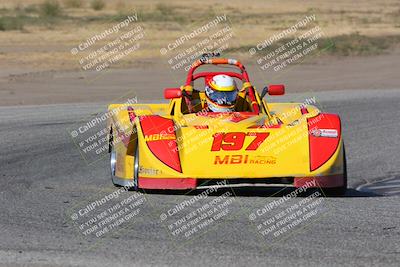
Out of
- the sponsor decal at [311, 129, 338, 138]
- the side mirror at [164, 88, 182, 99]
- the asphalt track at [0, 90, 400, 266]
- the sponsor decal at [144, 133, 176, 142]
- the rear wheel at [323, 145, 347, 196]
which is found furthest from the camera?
the side mirror at [164, 88, 182, 99]

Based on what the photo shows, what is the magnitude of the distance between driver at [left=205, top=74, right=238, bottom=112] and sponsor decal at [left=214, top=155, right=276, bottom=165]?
6.63 feet

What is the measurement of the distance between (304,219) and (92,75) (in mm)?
20160

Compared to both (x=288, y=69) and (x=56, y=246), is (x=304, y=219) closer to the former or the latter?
(x=56, y=246)

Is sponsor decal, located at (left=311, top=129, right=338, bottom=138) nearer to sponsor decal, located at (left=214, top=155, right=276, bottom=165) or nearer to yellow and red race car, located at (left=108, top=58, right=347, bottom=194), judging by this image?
yellow and red race car, located at (left=108, top=58, right=347, bottom=194)

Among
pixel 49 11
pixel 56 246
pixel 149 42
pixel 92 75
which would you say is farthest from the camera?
pixel 49 11

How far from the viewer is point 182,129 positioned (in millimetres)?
11523

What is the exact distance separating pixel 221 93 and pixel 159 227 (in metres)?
4.23

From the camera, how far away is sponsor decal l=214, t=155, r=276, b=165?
10844 mm

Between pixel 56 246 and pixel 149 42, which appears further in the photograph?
pixel 149 42

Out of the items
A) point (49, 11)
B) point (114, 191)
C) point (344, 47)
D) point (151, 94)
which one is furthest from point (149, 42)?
point (114, 191)

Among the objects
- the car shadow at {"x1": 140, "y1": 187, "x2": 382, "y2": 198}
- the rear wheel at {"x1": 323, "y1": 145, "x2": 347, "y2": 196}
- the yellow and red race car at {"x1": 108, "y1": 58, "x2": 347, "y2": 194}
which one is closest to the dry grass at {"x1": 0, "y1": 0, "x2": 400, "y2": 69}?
the yellow and red race car at {"x1": 108, "y1": 58, "x2": 347, "y2": 194}

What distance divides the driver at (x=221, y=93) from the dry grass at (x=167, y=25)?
60.3 feet

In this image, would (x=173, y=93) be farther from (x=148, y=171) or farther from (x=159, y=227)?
(x=159, y=227)

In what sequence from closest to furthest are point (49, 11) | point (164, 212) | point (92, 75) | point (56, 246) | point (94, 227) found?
point (56, 246), point (94, 227), point (164, 212), point (92, 75), point (49, 11)
